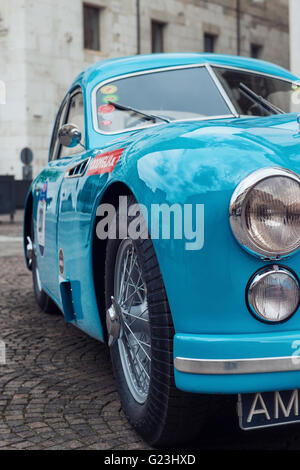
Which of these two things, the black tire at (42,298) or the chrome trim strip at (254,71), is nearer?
the chrome trim strip at (254,71)

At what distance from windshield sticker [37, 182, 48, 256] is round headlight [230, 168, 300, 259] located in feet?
7.73

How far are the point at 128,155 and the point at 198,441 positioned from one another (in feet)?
3.37

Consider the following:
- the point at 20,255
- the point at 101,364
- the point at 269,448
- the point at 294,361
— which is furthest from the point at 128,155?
the point at 20,255

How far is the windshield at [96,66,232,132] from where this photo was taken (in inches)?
146

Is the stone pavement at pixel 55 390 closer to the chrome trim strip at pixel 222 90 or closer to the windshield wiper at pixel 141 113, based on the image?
the windshield wiper at pixel 141 113

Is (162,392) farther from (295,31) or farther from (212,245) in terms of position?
(295,31)

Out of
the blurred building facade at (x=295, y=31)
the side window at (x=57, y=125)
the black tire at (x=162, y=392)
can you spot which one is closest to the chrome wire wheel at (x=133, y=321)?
the black tire at (x=162, y=392)

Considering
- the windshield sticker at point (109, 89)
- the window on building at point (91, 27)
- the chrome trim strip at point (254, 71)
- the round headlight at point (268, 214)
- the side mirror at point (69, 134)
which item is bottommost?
the round headlight at point (268, 214)

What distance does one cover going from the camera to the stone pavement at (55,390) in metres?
2.67

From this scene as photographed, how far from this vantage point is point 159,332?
89.5 inches

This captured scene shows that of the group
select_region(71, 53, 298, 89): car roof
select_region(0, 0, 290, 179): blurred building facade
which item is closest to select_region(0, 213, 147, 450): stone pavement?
select_region(71, 53, 298, 89): car roof

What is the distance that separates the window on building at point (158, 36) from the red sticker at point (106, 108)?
24.8 meters

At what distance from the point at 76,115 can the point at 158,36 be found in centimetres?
2469

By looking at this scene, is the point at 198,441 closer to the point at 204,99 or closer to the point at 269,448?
the point at 269,448
